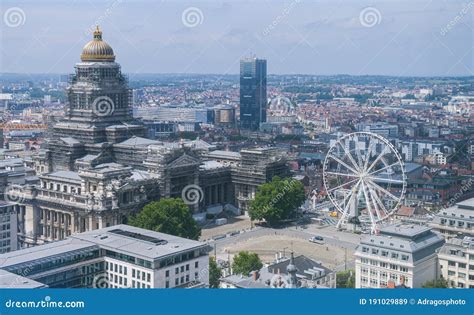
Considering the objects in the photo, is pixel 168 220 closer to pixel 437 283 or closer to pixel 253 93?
pixel 437 283

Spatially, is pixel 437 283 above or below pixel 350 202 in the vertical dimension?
below

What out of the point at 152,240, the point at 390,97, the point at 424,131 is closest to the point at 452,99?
the point at 390,97

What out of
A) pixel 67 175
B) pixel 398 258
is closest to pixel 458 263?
pixel 398 258

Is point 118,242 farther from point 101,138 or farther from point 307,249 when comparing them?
point 101,138

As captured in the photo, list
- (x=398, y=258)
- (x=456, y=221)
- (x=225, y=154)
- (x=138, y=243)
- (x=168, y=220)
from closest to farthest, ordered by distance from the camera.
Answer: (x=138, y=243)
(x=398, y=258)
(x=456, y=221)
(x=168, y=220)
(x=225, y=154)

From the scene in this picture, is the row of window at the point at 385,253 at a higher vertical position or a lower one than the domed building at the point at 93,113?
lower

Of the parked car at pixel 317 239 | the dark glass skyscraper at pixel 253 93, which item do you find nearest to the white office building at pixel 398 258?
the parked car at pixel 317 239

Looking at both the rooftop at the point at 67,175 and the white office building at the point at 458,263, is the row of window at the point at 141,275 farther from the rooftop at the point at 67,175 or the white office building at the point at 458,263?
the rooftop at the point at 67,175
